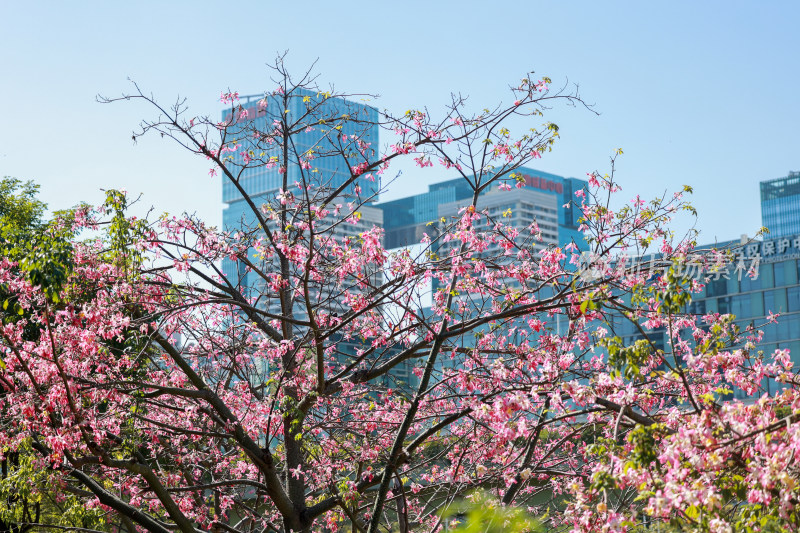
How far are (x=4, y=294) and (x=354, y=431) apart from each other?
3.51m

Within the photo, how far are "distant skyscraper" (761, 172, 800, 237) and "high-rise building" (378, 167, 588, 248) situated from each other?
1184 inches

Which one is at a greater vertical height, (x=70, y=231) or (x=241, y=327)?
(x=70, y=231)

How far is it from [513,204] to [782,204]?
145 feet

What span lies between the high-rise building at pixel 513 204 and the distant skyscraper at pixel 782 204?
3006cm

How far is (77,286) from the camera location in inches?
311

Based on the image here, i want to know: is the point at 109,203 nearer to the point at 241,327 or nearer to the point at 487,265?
the point at 241,327

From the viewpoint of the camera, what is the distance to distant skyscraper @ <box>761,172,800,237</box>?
421ft

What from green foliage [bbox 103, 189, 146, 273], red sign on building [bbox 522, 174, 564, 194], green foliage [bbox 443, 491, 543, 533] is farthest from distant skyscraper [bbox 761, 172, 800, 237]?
green foliage [bbox 443, 491, 543, 533]

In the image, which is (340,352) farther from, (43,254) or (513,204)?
(513,204)

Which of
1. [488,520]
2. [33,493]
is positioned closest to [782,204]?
[33,493]

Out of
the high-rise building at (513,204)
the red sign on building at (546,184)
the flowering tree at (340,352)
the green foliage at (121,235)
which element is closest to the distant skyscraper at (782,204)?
the high-rise building at (513,204)

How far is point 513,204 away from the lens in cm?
15425

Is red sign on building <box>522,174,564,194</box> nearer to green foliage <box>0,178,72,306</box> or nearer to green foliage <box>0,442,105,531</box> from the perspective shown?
green foliage <box>0,442,105,531</box>

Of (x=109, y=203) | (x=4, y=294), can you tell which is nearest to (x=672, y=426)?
(x=109, y=203)
